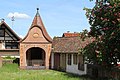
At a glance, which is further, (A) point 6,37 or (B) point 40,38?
(A) point 6,37

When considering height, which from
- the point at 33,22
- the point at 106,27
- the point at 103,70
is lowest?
the point at 103,70

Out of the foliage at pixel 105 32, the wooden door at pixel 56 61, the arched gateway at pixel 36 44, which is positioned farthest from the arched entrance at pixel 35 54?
the foliage at pixel 105 32

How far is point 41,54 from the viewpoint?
165 ft

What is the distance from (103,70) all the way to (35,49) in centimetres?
2416

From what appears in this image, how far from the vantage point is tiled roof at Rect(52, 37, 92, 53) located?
128 ft

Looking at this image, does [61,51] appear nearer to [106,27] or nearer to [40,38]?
[40,38]

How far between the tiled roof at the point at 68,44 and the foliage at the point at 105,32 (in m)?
11.6

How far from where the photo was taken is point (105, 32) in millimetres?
24453

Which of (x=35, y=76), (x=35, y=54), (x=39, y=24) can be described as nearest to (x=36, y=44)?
(x=39, y=24)

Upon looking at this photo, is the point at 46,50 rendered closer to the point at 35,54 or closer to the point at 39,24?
the point at 39,24

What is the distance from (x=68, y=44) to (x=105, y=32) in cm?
1847

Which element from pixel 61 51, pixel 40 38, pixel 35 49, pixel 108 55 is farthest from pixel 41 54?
pixel 108 55

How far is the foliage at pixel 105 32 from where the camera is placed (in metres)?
23.0

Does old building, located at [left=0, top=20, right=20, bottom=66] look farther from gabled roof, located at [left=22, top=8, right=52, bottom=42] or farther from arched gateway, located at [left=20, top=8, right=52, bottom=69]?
arched gateway, located at [left=20, top=8, right=52, bottom=69]
